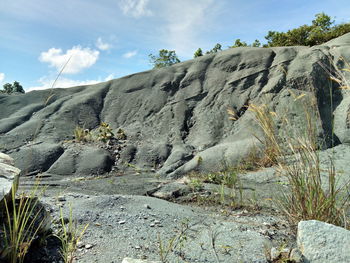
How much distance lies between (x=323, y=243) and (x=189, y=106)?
8.70 meters

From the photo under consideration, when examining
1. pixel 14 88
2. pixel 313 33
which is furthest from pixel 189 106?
pixel 14 88

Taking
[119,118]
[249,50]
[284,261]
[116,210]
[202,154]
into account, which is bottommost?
[284,261]

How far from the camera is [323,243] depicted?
236cm

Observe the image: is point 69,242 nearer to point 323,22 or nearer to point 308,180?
point 308,180

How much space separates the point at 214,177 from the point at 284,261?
355 cm

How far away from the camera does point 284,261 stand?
7.63ft

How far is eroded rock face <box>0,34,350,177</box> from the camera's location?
845 cm

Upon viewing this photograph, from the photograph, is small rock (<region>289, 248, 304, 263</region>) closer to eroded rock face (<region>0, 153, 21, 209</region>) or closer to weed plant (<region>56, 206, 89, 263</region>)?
weed plant (<region>56, 206, 89, 263</region>)

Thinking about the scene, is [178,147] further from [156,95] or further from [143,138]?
[156,95]

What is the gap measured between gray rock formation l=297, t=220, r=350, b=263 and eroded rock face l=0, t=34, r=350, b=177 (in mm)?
4708

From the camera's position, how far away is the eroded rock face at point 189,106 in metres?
8.45

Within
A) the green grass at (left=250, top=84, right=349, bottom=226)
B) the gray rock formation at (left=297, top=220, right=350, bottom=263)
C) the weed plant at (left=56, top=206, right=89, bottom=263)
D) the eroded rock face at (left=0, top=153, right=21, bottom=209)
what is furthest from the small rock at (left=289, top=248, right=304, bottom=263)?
the eroded rock face at (left=0, top=153, right=21, bottom=209)

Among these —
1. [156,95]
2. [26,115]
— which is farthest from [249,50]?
[26,115]

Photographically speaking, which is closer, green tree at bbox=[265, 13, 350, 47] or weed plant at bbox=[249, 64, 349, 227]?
weed plant at bbox=[249, 64, 349, 227]
